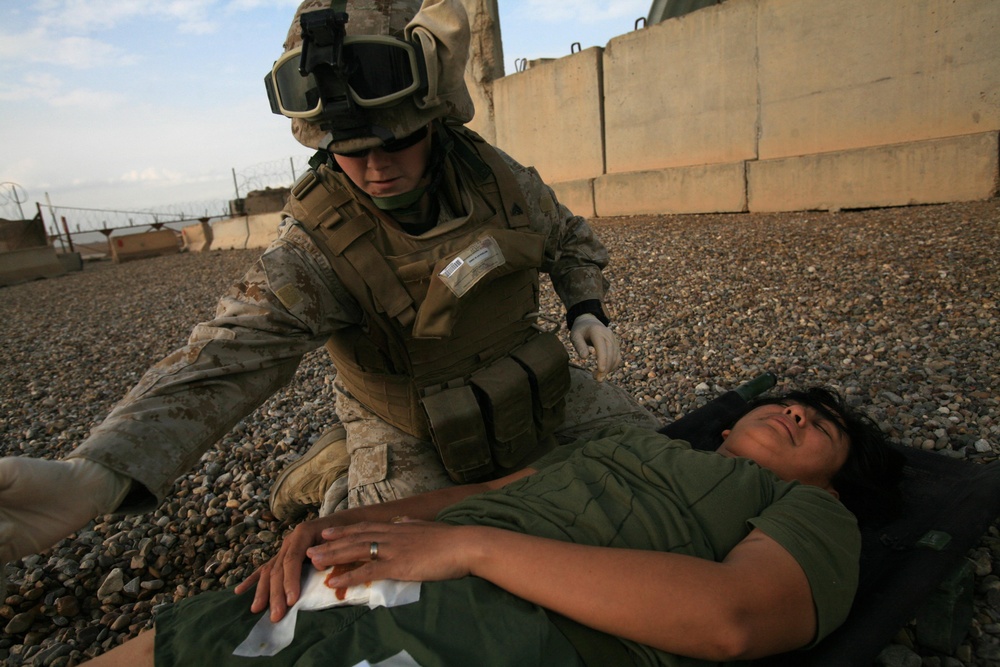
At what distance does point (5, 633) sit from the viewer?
213 centimetres

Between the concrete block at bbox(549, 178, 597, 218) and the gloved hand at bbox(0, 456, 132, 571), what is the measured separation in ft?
27.7

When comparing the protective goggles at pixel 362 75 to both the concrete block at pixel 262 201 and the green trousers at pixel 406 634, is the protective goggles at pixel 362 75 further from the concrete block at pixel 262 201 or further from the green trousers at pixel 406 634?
the concrete block at pixel 262 201

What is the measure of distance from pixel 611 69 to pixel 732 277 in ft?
15.1

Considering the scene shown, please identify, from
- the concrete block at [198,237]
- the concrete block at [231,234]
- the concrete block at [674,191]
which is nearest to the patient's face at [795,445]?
the concrete block at [674,191]

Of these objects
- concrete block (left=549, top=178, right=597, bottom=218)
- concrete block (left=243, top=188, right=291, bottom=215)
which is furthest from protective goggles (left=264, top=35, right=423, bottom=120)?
concrete block (left=243, top=188, right=291, bottom=215)

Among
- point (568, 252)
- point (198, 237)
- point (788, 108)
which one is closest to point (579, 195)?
point (788, 108)

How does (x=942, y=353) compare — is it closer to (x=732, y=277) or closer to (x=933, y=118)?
(x=732, y=277)

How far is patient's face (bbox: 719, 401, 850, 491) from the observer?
1.91 m

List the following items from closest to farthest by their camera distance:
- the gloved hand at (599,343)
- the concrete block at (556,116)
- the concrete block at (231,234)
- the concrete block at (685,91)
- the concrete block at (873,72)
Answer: the gloved hand at (599,343)
the concrete block at (873,72)
the concrete block at (685,91)
the concrete block at (556,116)
the concrete block at (231,234)

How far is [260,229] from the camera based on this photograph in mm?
15344

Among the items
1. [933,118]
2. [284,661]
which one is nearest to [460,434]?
[284,661]

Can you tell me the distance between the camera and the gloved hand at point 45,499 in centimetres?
119

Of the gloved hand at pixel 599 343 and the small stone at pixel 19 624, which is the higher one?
the gloved hand at pixel 599 343

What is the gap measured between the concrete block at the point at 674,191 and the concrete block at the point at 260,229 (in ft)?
28.4
